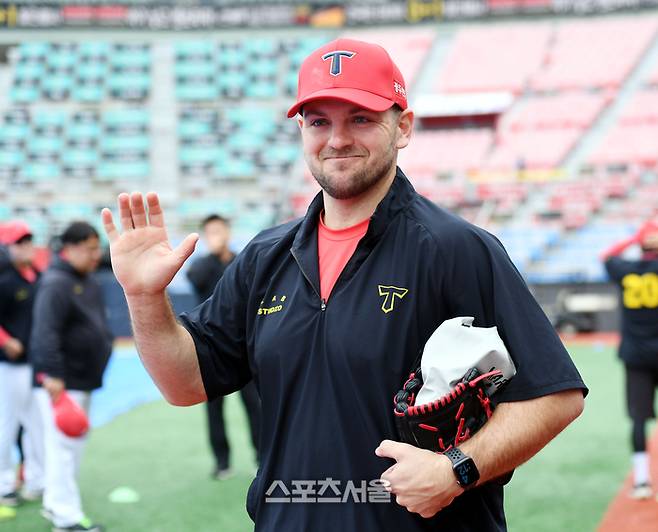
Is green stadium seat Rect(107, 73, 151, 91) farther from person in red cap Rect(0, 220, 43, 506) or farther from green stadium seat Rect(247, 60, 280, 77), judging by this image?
person in red cap Rect(0, 220, 43, 506)

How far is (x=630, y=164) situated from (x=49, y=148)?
18.8 meters

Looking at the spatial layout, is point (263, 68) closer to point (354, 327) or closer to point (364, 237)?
point (364, 237)

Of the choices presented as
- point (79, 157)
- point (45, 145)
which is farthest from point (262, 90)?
point (45, 145)

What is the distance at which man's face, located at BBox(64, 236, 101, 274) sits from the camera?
19.3ft

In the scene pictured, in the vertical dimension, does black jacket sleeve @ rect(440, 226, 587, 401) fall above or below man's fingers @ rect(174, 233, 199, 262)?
below

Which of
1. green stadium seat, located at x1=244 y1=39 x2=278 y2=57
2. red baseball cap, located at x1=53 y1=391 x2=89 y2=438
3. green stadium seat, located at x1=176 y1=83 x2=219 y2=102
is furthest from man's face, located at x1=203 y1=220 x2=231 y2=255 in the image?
green stadium seat, located at x1=244 y1=39 x2=278 y2=57

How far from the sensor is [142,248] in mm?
2283

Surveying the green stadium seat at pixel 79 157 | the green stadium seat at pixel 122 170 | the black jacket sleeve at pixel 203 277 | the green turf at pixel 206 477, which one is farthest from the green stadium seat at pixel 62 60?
the black jacket sleeve at pixel 203 277

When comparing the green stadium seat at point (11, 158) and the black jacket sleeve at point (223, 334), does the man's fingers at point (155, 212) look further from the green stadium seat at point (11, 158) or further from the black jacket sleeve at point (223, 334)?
the green stadium seat at point (11, 158)

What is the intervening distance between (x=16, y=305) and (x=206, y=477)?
6.93ft

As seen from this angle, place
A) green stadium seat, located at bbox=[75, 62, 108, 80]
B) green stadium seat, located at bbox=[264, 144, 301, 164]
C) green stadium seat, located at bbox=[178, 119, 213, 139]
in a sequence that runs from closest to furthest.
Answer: green stadium seat, located at bbox=[264, 144, 301, 164] < green stadium seat, located at bbox=[178, 119, 213, 139] < green stadium seat, located at bbox=[75, 62, 108, 80]

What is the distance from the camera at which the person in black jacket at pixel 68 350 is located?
5637mm

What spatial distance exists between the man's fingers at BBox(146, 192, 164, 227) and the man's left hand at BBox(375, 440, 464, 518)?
905mm

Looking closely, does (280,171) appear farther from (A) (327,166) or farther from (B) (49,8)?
(A) (327,166)
